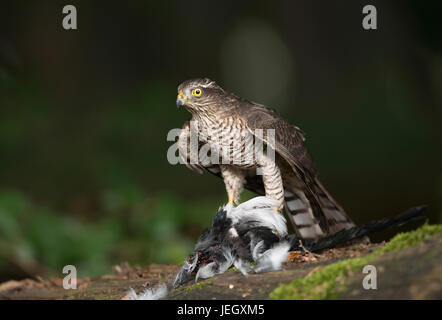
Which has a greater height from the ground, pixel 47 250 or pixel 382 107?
pixel 382 107

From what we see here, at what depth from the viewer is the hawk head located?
12.2 ft

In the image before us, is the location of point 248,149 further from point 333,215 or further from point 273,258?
point 273,258

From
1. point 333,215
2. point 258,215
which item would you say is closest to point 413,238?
point 258,215

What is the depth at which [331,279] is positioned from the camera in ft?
7.54

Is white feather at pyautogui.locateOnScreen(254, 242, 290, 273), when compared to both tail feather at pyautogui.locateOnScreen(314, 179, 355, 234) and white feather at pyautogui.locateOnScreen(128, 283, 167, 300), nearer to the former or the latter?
white feather at pyautogui.locateOnScreen(128, 283, 167, 300)

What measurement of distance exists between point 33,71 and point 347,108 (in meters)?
5.30

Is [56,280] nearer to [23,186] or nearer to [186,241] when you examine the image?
[186,241]

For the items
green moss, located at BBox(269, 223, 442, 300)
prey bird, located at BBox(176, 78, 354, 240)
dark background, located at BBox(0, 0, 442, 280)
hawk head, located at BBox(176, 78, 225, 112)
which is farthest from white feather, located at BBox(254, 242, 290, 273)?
dark background, located at BBox(0, 0, 442, 280)

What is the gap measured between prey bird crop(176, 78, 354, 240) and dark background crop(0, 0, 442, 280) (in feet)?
4.77

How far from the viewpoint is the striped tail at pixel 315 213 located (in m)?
4.03

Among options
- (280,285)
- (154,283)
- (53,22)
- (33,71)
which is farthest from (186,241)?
(53,22)

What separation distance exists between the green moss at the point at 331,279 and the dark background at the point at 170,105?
2972mm

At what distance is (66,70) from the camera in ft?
28.4

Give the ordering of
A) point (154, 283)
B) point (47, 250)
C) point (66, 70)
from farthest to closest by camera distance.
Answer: point (66, 70) → point (47, 250) → point (154, 283)
